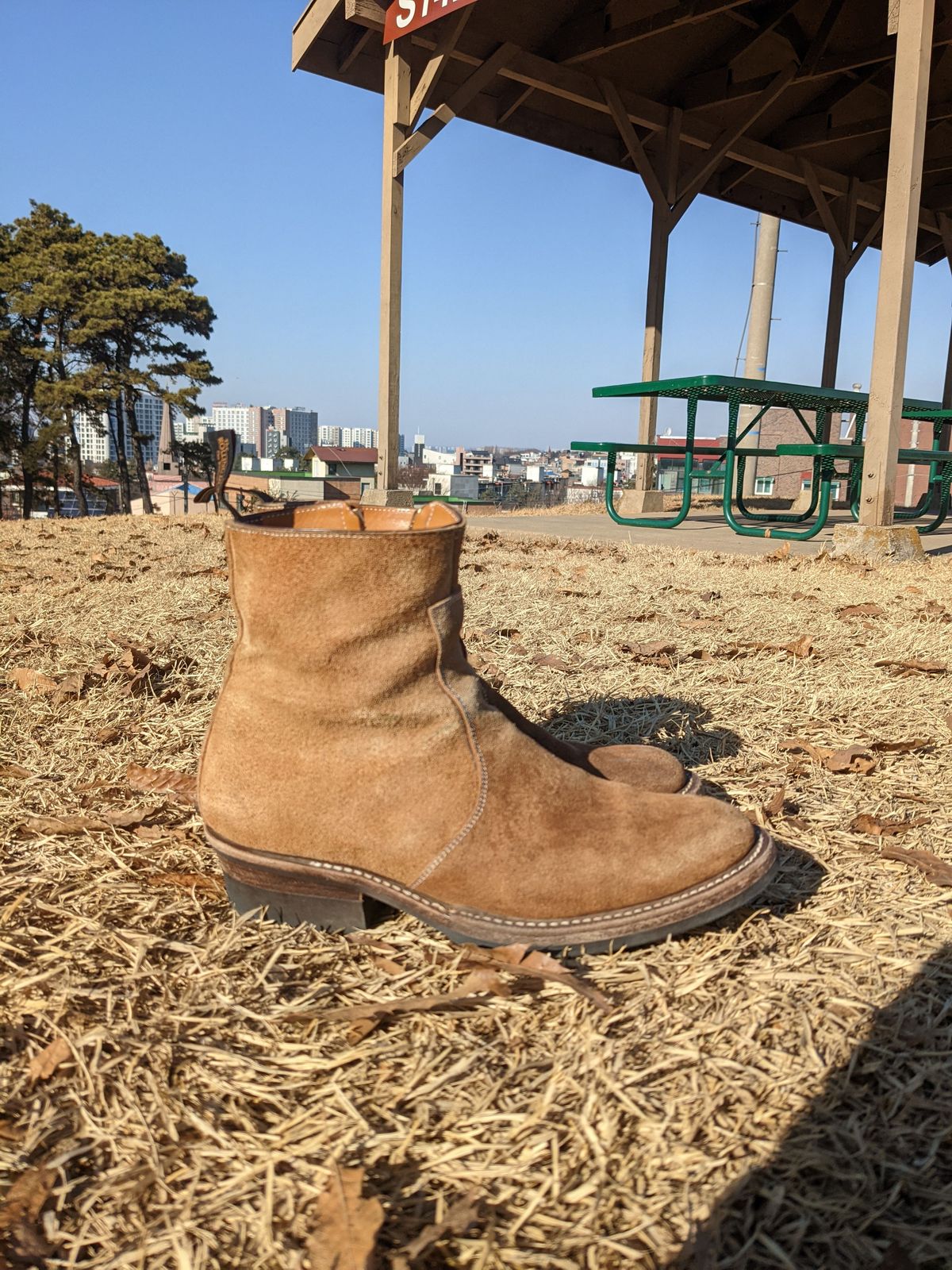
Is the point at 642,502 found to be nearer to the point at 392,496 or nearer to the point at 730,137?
the point at 392,496

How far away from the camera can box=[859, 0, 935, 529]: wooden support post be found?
450 cm

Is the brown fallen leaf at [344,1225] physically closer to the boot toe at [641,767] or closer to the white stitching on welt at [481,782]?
the white stitching on welt at [481,782]

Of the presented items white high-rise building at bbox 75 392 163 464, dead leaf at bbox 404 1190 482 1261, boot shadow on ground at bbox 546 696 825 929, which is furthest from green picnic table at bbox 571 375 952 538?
white high-rise building at bbox 75 392 163 464

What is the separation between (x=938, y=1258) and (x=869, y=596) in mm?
3263

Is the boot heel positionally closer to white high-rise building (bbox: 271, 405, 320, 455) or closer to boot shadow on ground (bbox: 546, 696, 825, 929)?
boot shadow on ground (bbox: 546, 696, 825, 929)

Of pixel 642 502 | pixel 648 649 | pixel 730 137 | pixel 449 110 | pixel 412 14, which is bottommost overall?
pixel 648 649

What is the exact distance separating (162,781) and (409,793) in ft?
2.38

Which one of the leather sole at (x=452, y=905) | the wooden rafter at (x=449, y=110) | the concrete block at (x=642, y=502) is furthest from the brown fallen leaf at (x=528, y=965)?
the concrete block at (x=642, y=502)

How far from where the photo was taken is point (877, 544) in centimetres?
462

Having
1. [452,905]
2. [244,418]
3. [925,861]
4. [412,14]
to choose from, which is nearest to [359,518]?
[452,905]

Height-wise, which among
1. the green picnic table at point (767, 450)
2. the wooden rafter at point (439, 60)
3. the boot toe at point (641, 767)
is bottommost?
the boot toe at point (641, 767)

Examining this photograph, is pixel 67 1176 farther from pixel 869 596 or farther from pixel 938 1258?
pixel 869 596

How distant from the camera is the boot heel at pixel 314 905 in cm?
107

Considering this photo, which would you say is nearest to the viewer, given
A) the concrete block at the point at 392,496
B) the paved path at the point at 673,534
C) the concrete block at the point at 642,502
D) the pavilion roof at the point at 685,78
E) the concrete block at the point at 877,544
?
the concrete block at the point at 877,544
